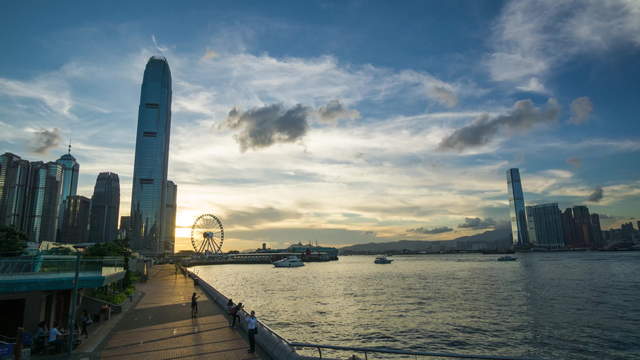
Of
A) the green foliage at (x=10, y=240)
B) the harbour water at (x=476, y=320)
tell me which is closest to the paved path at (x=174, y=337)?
the harbour water at (x=476, y=320)

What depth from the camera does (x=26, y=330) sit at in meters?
25.2

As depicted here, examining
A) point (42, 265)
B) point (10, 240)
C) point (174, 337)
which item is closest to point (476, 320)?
point (174, 337)

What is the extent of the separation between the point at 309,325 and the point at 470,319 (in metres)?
18.0

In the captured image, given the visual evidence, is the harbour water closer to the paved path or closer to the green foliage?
the paved path

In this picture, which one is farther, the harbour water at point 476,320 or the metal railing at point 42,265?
the harbour water at point 476,320

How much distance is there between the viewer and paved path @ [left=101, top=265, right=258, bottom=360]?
21344mm

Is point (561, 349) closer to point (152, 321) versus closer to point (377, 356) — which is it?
point (377, 356)

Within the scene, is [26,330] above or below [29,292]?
below

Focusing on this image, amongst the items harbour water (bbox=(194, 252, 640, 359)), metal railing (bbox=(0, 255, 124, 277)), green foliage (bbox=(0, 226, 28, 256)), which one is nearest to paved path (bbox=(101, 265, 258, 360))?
metal railing (bbox=(0, 255, 124, 277))

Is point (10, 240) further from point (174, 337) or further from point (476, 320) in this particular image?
point (476, 320)

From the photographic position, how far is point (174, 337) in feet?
83.7

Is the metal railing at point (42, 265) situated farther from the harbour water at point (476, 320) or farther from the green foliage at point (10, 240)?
the green foliage at point (10, 240)

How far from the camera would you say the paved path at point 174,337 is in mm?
21344

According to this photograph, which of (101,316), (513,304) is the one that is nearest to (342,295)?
(513,304)
